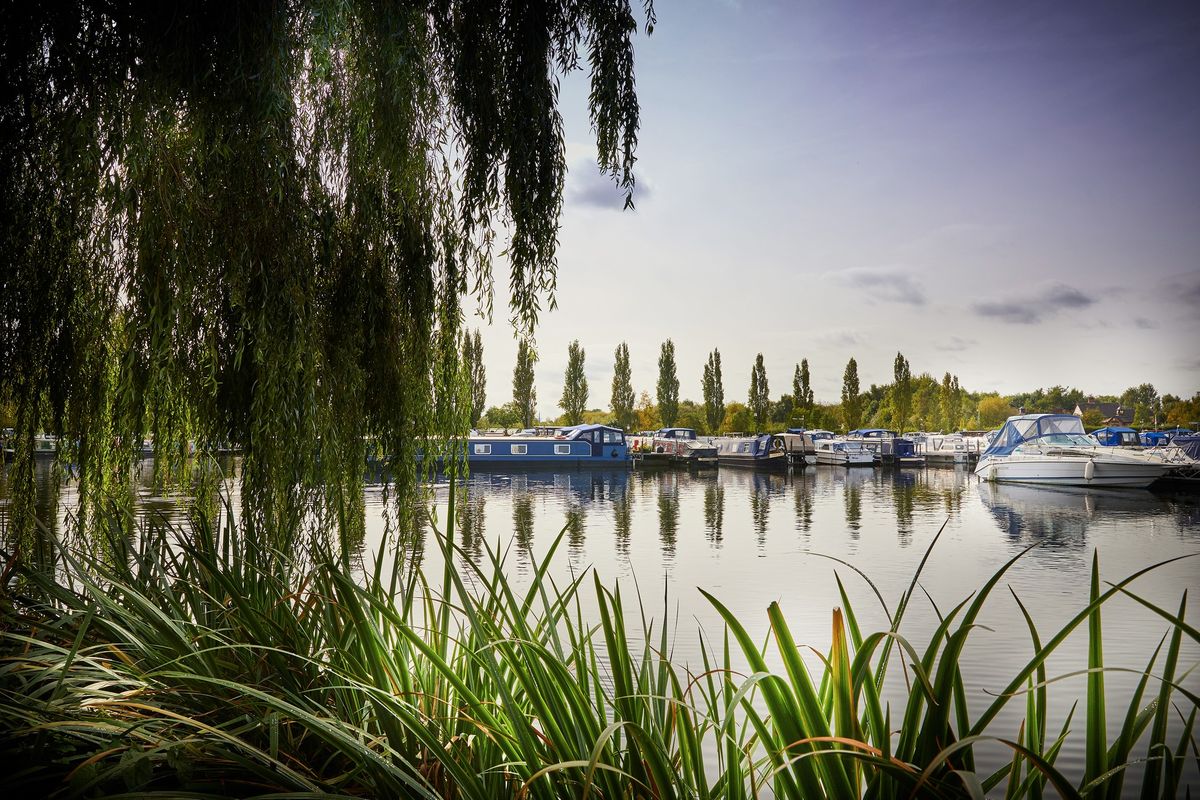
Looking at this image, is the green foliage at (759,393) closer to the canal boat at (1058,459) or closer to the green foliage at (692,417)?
the green foliage at (692,417)

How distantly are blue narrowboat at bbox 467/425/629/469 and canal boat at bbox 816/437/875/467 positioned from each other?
11560 millimetres

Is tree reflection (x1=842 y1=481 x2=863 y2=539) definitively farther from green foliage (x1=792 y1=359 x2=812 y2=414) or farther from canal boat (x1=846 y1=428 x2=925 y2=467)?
green foliage (x1=792 y1=359 x2=812 y2=414)

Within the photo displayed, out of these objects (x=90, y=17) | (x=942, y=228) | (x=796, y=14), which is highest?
(x=942, y=228)

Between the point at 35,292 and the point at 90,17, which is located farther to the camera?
the point at 35,292

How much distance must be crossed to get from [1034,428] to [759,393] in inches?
1208

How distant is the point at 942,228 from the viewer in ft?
191

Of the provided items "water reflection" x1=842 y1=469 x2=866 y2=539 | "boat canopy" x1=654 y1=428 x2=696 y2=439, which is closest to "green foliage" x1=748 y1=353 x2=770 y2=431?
"boat canopy" x1=654 y1=428 x2=696 y2=439

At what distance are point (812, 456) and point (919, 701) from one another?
36.6 meters

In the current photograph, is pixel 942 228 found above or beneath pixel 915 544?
above

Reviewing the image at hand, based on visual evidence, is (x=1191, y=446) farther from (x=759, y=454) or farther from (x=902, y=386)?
(x=902, y=386)

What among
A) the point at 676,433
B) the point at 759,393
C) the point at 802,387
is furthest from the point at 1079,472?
the point at 802,387

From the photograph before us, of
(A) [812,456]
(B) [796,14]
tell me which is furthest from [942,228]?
(B) [796,14]

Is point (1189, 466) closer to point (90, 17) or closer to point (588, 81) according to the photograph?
point (588, 81)

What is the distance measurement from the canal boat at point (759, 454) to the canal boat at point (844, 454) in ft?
8.51
